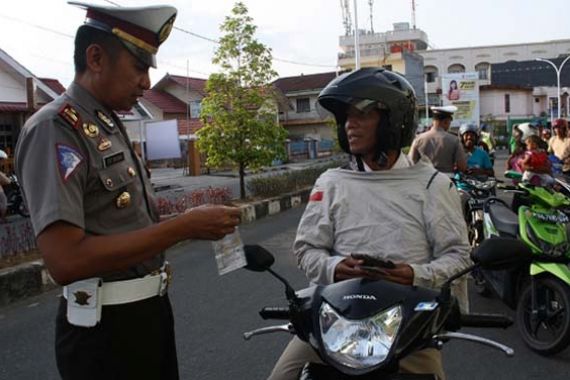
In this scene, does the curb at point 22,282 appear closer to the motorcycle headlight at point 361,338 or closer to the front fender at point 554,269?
the front fender at point 554,269

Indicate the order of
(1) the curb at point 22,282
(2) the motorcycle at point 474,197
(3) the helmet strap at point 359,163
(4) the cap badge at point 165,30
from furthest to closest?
(2) the motorcycle at point 474,197 → (1) the curb at point 22,282 → (3) the helmet strap at point 359,163 → (4) the cap badge at point 165,30

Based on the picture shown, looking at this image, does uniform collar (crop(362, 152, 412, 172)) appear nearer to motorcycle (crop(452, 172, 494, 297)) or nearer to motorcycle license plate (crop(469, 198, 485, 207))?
motorcycle (crop(452, 172, 494, 297))

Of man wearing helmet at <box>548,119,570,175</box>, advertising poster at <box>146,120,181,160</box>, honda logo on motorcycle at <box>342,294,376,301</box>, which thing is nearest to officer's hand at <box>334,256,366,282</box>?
honda logo on motorcycle at <box>342,294,376,301</box>

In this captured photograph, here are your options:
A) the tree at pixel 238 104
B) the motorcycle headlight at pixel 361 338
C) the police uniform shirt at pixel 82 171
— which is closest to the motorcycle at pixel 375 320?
the motorcycle headlight at pixel 361 338

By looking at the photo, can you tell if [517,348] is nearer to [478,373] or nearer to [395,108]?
[478,373]

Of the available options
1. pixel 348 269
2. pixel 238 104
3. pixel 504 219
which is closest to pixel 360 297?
pixel 348 269

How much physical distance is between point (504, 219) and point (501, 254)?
309cm

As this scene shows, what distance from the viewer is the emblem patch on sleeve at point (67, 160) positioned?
5.27ft

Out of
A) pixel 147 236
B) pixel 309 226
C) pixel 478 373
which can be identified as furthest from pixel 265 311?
pixel 478 373

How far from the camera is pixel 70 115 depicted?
1716 mm

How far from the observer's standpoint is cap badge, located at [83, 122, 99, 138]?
1.74m

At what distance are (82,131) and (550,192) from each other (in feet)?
12.6

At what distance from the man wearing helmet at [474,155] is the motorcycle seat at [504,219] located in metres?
1.84

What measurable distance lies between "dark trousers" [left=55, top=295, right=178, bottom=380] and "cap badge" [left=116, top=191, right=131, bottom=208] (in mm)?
306
